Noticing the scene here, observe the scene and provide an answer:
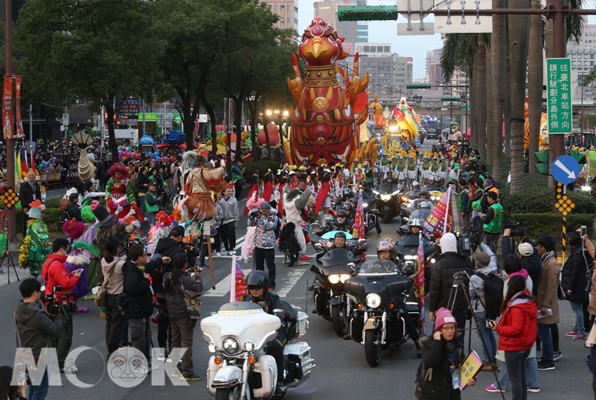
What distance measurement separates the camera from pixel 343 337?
1483 centimetres

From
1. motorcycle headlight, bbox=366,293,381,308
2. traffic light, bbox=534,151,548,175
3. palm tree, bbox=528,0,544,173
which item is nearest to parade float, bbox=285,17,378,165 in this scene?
palm tree, bbox=528,0,544,173

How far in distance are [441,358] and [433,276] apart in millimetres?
3655

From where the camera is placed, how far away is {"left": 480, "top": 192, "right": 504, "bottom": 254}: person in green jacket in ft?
70.8

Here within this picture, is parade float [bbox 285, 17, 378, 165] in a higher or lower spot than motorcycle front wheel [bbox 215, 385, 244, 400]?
higher

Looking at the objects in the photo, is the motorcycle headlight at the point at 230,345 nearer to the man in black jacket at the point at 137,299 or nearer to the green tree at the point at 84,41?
the man in black jacket at the point at 137,299

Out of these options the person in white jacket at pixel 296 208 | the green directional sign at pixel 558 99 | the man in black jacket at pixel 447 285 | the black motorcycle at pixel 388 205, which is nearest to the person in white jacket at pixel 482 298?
the man in black jacket at pixel 447 285

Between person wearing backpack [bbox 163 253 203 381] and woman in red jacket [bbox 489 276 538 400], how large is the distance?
3566mm

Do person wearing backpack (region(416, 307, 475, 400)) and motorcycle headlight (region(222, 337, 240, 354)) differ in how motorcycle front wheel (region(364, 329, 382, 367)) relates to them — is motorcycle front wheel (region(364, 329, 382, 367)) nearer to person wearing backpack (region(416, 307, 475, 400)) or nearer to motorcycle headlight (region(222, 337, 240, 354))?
motorcycle headlight (region(222, 337, 240, 354))

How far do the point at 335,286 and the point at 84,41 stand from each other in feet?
76.5

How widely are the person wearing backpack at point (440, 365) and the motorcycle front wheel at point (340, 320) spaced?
225 inches

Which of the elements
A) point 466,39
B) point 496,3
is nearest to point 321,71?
point 466,39

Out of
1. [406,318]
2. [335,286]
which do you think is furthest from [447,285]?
[335,286]

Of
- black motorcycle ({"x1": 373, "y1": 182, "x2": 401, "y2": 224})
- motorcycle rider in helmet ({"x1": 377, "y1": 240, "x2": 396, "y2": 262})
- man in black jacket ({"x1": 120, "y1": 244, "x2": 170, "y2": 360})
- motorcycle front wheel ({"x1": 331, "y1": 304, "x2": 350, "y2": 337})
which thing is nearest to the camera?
man in black jacket ({"x1": 120, "y1": 244, "x2": 170, "y2": 360})

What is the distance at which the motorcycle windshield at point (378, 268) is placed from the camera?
1347 centimetres
